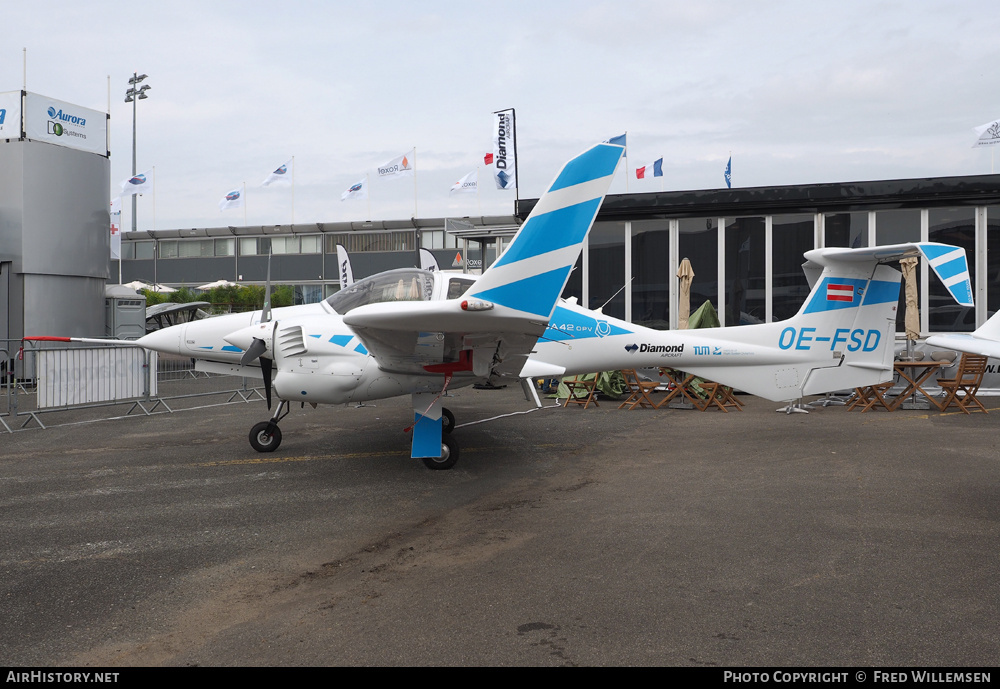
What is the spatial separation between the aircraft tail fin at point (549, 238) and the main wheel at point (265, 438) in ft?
12.2

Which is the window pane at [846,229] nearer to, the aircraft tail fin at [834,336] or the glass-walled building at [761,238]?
the glass-walled building at [761,238]

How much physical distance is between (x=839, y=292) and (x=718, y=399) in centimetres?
393

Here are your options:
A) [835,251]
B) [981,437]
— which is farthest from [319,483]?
[981,437]

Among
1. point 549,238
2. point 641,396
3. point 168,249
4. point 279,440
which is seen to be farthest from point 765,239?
point 168,249

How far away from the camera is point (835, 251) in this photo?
8406 millimetres

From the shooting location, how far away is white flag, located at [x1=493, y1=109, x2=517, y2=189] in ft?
62.7

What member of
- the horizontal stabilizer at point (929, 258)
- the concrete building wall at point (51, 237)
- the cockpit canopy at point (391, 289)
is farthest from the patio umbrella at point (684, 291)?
the concrete building wall at point (51, 237)

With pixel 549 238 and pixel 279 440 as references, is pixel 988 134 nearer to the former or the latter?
pixel 549 238

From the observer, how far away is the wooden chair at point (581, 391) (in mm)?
12656

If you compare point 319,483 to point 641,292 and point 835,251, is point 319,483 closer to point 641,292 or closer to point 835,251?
point 835,251

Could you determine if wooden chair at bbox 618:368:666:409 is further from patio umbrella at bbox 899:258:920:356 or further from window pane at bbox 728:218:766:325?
patio umbrella at bbox 899:258:920:356

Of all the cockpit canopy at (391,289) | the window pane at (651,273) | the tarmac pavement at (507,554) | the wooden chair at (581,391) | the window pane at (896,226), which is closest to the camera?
the tarmac pavement at (507,554)

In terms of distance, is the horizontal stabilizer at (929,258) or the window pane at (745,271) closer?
the horizontal stabilizer at (929,258)

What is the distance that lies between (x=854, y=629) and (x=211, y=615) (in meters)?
3.34
